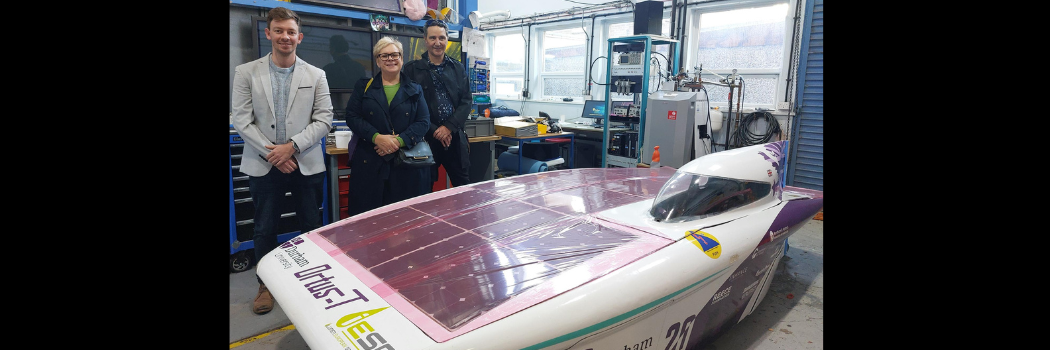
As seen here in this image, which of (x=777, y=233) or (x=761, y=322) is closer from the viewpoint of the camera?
(x=777, y=233)

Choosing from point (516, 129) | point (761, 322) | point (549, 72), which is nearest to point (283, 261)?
point (761, 322)

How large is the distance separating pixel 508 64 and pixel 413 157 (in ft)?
21.8

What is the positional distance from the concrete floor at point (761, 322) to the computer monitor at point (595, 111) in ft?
11.0

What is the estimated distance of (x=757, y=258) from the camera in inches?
77.3

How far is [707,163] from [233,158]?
2434 mm

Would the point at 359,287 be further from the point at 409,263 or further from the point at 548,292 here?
the point at 548,292

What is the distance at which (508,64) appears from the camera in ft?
30.1

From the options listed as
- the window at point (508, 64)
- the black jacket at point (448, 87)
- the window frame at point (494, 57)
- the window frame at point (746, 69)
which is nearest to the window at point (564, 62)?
the window frame at point (494, 57)

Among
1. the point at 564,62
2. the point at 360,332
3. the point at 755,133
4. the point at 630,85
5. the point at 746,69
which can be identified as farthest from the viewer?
the point at 564,62

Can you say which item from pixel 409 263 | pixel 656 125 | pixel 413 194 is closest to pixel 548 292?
pixel 409 263

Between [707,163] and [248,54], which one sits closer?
[707,163]

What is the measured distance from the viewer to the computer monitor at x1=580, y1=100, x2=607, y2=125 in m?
6.14

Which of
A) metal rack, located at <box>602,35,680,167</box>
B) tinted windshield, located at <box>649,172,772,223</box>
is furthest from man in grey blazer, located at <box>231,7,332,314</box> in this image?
metal rack, located at <box>602,35,680,167</box>

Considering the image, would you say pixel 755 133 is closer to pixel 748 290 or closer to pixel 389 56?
pixel 748 290
